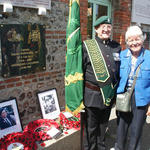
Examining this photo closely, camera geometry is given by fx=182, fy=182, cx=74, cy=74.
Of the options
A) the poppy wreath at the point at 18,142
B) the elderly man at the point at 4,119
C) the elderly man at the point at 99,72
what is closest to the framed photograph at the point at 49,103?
the elderly man at the point at 4,119

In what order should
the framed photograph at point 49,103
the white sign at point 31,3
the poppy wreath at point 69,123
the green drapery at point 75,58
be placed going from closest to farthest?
Answer: the green drapery at point 75,58, the white sign at point 31,3, the poppy wreath at point 69,123, the framed photograph at point 49,103

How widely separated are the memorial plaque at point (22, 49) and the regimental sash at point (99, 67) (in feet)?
3.62

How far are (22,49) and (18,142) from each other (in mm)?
1369

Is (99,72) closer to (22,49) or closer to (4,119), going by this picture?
(22,49)

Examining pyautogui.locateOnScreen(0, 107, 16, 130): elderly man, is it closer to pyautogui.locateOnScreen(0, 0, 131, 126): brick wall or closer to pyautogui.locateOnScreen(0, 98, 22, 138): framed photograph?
pyautogui.locateOnScreen(0, 98, 22, 138): framed photograph

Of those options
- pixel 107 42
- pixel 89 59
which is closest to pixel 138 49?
pixel 107 42

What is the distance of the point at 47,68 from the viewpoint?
3311 millimetres

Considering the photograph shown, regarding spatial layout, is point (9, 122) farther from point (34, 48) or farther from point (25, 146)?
point (34, 48)

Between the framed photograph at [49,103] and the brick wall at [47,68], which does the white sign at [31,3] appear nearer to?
the brick wall at [47,68]

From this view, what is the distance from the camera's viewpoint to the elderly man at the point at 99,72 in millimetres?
2195

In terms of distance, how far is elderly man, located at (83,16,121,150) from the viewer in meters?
2.20

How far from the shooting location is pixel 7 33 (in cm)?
263

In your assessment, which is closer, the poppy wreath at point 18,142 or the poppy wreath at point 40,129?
the poppy wreath at point 18,142

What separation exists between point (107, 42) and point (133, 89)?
26.4 inches
